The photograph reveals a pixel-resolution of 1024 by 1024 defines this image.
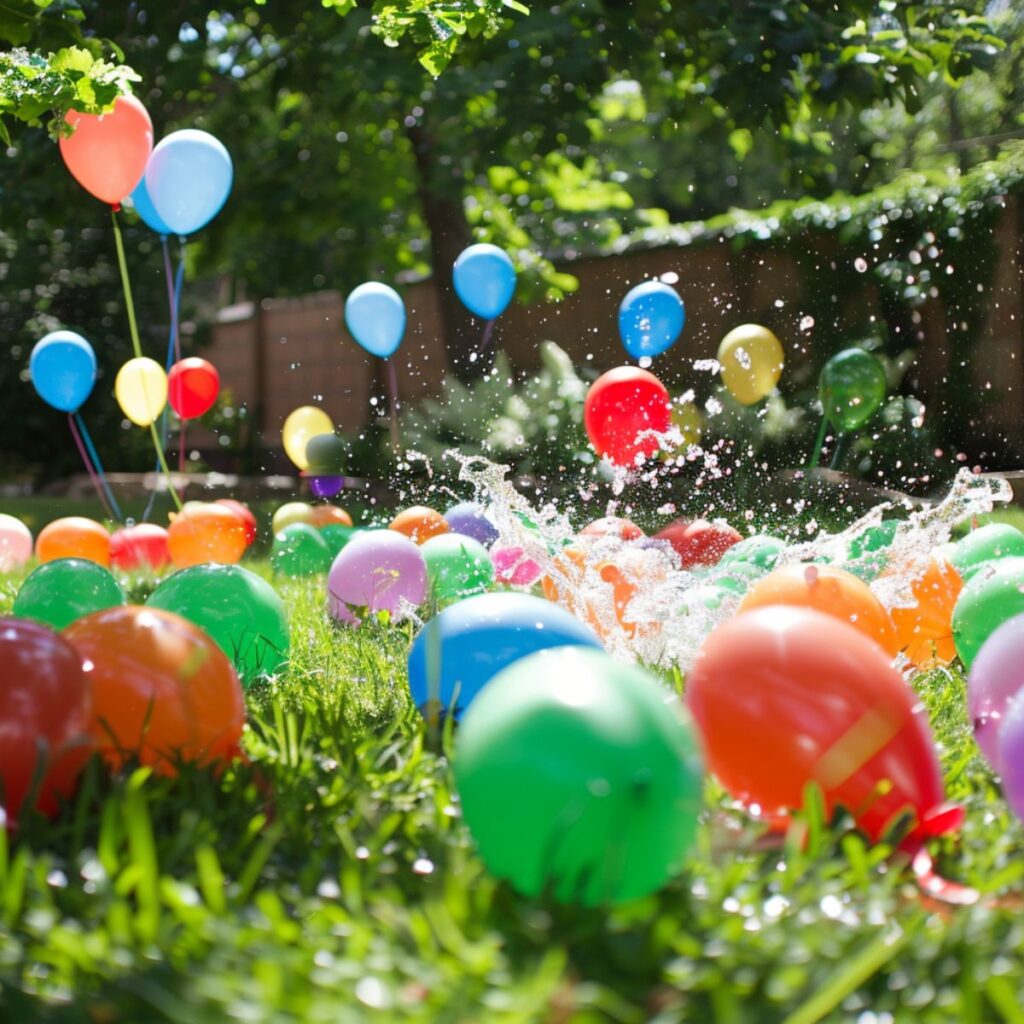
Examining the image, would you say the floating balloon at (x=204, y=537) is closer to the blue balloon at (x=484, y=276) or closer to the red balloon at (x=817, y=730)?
the blue balloon at (x=484, y=276)

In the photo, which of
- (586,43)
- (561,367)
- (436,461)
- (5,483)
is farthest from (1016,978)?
(5,483)

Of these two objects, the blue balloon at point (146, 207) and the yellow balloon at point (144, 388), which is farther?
the yellow balloon at point (144, 388)

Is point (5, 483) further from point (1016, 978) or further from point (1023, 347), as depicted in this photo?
point (1016, 978)

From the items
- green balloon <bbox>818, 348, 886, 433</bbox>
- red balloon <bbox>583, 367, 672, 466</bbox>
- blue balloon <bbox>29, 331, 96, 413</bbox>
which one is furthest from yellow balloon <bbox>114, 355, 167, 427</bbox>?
green balloon <bbox>818, 348, 886, 433</bbox>

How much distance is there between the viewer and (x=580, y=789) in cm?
148

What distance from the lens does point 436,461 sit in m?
8.45

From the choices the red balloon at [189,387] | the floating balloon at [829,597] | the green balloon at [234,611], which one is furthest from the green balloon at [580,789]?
the red balloon at [189,387]

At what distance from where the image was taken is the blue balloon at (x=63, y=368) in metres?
5.98

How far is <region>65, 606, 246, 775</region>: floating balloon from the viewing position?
6.68ft

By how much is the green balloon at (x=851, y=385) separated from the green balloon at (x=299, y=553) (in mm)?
3052

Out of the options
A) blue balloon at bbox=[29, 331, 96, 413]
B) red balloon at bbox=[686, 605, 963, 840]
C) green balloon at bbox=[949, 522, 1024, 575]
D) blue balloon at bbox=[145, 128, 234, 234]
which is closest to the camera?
red balloon at bbox=[686, 605, 963, 840]

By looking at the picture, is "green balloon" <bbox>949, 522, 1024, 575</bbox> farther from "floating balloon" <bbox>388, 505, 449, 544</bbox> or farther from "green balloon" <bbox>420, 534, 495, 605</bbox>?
"floating balloon" <bbox>388, 505, 449, 544</bbox>

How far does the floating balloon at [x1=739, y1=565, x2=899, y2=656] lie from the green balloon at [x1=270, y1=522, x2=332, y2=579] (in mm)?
2596

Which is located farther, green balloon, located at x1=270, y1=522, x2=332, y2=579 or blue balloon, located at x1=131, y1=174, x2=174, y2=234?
blue balloon, located at x1=131, y1=174, x2=174, y2=234
